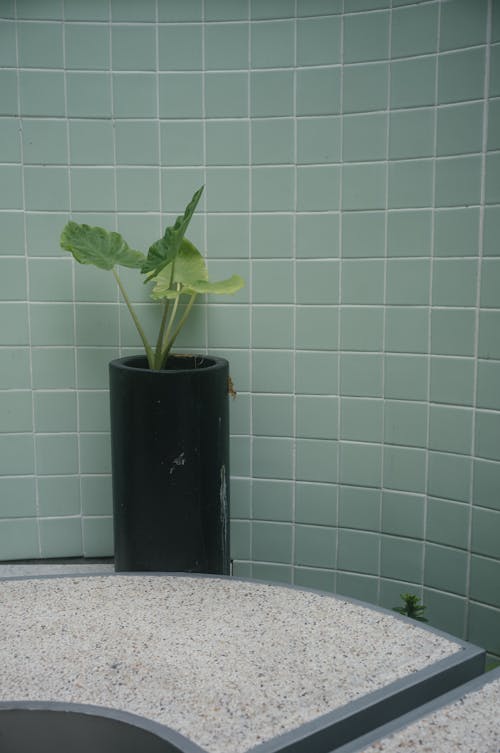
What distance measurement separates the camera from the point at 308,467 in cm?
264

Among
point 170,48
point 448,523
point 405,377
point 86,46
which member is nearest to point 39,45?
point 86,46

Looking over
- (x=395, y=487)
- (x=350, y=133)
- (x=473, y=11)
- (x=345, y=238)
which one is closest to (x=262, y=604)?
(x=395, y=487)

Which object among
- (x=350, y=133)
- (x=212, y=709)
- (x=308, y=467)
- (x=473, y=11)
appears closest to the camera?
(x=212, y=709)

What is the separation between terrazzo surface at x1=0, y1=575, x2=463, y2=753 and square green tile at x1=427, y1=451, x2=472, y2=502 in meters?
1.00

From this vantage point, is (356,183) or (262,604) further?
(356,183)

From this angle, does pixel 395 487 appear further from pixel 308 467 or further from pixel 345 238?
pixel 345 238

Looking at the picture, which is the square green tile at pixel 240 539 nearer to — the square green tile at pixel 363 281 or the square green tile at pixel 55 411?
the square green tile at pixel 55 411

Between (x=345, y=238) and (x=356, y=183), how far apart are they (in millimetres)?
180

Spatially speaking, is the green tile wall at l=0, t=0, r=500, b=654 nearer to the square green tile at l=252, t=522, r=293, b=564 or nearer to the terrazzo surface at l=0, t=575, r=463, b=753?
the square green tile at l=252, t=522, r=293, b=564

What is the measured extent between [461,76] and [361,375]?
976 mm

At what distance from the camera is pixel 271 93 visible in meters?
2.49

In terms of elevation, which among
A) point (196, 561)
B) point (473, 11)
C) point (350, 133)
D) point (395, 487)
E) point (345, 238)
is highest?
point (473, 11)

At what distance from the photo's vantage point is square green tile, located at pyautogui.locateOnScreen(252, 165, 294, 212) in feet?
8.29

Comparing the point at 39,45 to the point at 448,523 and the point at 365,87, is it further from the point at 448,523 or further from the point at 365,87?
the point at 448,523
